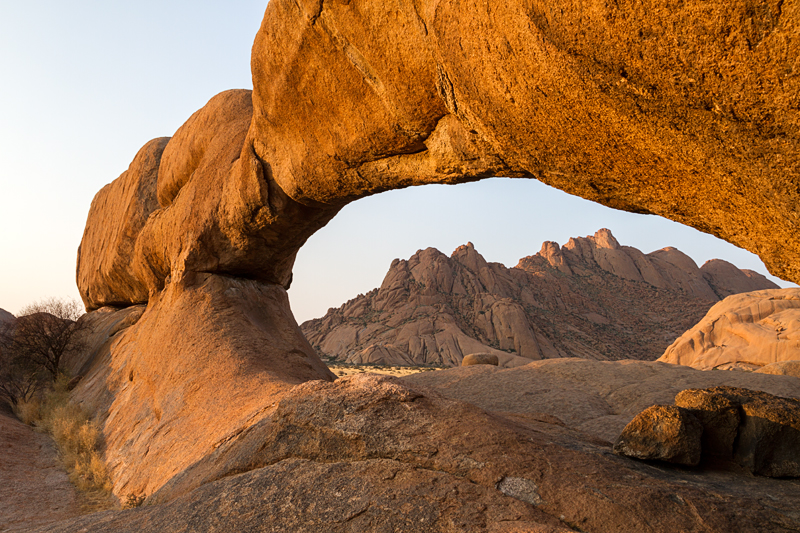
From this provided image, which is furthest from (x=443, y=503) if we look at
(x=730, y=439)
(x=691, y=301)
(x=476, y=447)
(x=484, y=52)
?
(x=691, y=301)

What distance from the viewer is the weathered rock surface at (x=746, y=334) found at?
19.5 metres

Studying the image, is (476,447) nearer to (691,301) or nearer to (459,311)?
(459,311)

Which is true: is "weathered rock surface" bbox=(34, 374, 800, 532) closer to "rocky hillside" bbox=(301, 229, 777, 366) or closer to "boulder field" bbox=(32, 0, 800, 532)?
"boulder field" bbox=(32, 0, 800, 532)

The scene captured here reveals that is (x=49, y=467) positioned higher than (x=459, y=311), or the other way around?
(x=459, y=311)

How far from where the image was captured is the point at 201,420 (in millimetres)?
6621

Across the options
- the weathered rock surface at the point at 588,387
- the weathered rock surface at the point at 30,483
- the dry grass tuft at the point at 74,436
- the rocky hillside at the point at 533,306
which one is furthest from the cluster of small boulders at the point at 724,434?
the rocky hillside at the point at 533,306

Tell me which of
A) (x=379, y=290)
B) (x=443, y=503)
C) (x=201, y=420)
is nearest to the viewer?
(x=443, y=503)

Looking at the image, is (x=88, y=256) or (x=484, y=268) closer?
(x=88, y=256)

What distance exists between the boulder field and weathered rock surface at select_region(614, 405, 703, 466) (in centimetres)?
20

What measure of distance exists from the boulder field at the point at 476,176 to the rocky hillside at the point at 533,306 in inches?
1048

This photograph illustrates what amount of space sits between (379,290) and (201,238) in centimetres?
4157

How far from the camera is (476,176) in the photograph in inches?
227

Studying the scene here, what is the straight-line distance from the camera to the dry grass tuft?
7.31 m

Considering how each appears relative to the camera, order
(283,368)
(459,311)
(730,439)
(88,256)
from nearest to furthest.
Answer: (730,439), (283,368), (88,256), (459,311)
